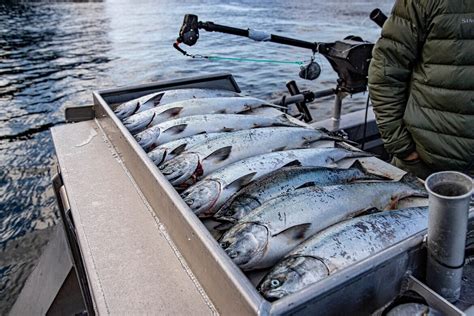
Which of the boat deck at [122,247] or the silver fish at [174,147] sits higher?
the silver fish at [174,147]

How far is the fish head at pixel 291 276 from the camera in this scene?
4.17 feet

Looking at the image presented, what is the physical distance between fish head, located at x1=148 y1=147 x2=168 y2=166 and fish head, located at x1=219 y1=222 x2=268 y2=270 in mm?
861

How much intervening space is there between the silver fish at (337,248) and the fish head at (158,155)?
42.5 inches

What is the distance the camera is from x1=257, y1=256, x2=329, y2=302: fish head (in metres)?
1.27

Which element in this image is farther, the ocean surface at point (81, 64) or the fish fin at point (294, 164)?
the ocean surface at point (81, 64)

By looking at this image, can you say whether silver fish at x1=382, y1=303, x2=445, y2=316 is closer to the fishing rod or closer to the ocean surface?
the fishing rod

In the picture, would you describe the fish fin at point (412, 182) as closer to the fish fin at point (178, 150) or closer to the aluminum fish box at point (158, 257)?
the aluminum fish box at point (158, 257)

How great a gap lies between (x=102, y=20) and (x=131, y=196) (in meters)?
24.9

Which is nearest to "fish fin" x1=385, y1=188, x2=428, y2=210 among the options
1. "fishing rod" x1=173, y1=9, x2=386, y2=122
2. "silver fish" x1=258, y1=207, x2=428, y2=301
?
"silver fish" x1=258, y1=207, x2=428, y2=301

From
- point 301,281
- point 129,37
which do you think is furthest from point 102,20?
point 301,281

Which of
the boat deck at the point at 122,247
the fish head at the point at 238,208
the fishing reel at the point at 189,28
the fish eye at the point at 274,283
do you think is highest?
the fishing reel at the point at 189,28

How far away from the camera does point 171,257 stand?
160cm

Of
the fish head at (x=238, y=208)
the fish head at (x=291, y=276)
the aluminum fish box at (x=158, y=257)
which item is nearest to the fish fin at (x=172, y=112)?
the aluminum fish box at (x=158, y=257)

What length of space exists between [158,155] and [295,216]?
0.99 m
